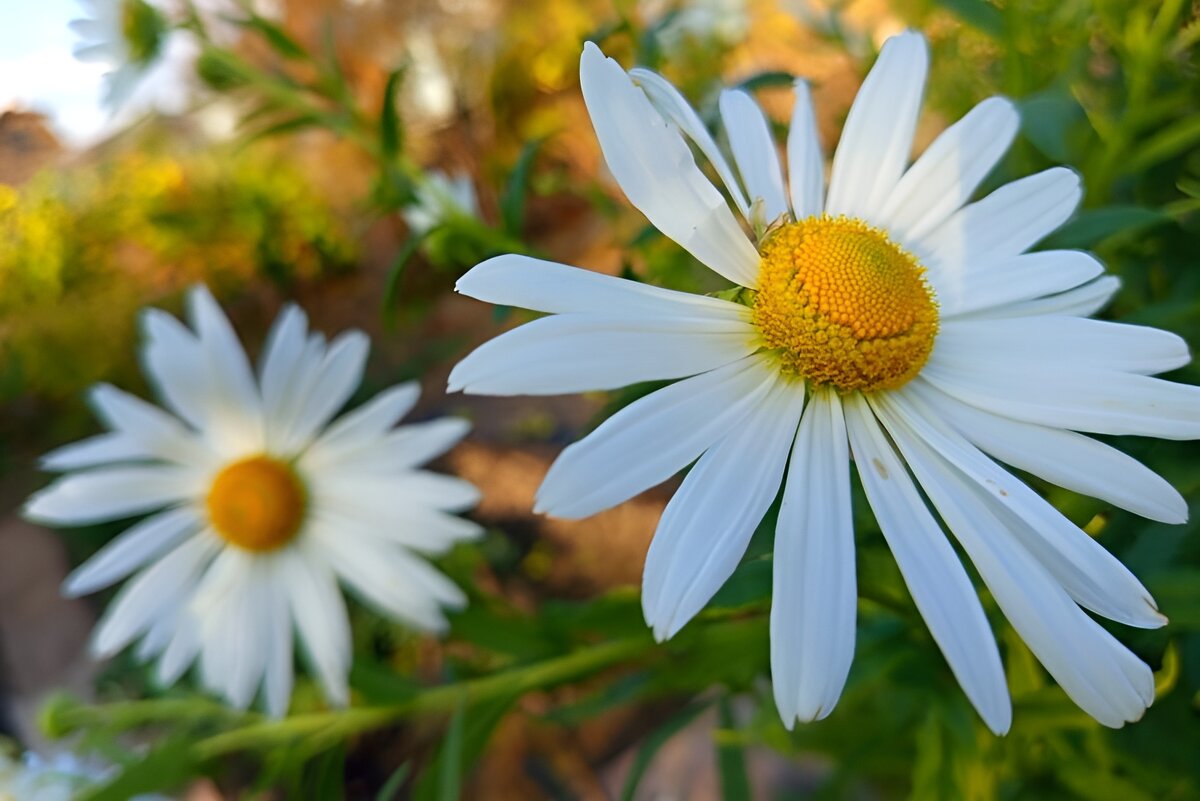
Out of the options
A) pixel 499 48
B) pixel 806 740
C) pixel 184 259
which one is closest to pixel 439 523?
pixel 806 740

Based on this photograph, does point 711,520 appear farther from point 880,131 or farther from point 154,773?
point 154,773

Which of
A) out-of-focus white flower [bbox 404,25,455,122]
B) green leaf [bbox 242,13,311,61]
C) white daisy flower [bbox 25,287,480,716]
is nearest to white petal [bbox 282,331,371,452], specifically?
white daisy flower [bbox 25,287,480,716]

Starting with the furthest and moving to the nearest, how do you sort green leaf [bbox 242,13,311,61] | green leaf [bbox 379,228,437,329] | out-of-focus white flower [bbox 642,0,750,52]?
1. out-of-focus white flower [bbox 642,0,750,52]
2. green leaf [bbox 242,13,311,61]
3. green leaf [bbox 379,228,437,329]

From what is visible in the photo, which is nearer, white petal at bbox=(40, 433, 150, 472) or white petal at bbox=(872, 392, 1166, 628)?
white petal at bbox=(872, 392, 1166, 628)

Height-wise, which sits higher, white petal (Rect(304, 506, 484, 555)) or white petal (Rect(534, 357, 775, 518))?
white petal (Rect(534, 357, 775, 518))

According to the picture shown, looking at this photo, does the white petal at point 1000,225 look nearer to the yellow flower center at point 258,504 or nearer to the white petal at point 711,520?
the white petal at point 711,520

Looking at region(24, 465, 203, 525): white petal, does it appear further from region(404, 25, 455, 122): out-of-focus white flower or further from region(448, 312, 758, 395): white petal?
region(404, 25, 455, 122): out-of-focus white flower

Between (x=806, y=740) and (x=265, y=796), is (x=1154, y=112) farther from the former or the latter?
(x=265, y=796)
